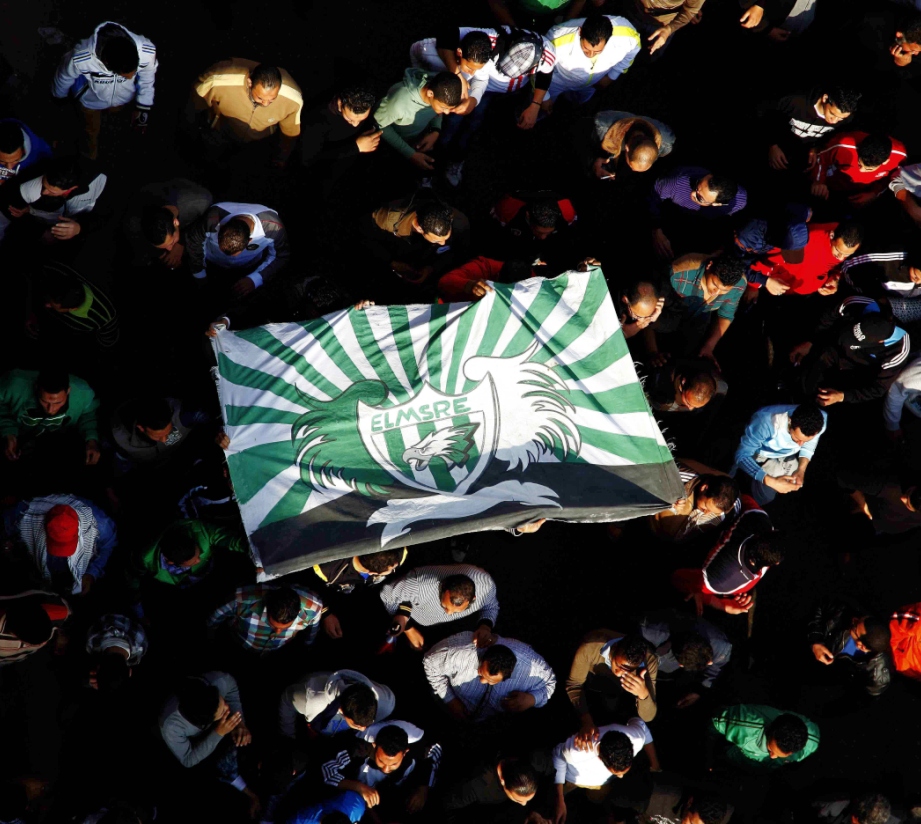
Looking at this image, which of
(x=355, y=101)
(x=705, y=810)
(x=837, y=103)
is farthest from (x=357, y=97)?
(x=705, y=810)

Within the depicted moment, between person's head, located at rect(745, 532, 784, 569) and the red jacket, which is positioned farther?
the red jacket

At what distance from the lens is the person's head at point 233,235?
7105 mm

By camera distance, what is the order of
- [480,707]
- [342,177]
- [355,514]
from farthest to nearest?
[342,177], [480,707], [355,514]

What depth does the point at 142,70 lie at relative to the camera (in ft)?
24.1

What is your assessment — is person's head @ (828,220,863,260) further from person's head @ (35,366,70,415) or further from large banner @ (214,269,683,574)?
person's head @ (35,366,70,415)

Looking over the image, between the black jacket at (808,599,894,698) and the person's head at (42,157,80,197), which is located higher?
the person's head at (42,157,80,197)

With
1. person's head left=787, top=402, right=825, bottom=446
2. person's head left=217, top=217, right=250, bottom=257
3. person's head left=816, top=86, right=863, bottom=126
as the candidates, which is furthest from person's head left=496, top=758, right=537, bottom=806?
person's head left=816, top=86, right=863, bottom=126

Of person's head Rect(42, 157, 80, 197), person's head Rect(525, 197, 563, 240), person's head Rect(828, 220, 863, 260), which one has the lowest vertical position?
person's head Rect(828, 220, 863, 260)

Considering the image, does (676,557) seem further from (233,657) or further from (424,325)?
(233,657)

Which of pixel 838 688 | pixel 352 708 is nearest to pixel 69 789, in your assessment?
pixel 352 708

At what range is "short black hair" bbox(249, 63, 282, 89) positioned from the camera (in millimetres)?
7090

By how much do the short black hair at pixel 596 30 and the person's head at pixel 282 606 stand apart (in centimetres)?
518

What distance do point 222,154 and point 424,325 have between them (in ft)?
8.32

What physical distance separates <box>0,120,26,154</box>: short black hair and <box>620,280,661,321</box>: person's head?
189 inches
